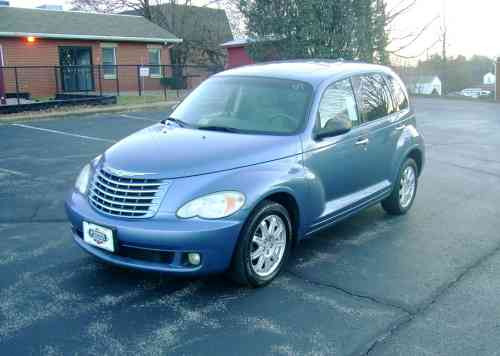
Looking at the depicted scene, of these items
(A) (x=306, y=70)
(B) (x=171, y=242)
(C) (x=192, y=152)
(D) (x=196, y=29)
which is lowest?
(B) (x=171, y=242)

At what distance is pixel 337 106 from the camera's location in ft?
17.4

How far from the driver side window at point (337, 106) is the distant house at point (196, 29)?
33502 mm

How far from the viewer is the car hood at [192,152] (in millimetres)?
4160

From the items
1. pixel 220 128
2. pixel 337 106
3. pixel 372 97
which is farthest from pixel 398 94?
pixel 220 128

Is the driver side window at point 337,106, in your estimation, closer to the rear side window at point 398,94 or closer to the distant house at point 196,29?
the rear side window at point 398,94

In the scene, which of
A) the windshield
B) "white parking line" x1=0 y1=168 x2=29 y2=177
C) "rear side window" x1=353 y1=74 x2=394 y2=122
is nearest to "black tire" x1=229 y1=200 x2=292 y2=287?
the windshield

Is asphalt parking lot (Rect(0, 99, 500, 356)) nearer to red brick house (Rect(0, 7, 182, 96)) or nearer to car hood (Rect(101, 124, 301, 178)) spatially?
car hood (Rect(101, 124, 301, 178))

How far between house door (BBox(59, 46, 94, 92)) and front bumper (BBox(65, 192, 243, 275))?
21872 millimetres

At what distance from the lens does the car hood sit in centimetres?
416

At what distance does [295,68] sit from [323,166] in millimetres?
1200

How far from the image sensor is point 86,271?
15.4 feet

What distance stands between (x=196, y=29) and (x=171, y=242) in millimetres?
36435

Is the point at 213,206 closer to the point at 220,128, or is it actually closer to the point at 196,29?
the point at 220,128

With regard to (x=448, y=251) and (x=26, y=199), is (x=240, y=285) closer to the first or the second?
(x=448, y=251)
